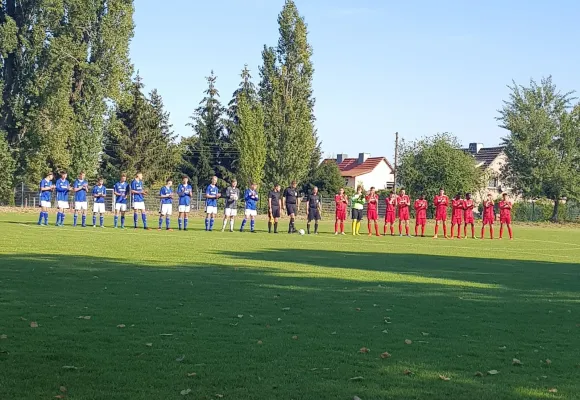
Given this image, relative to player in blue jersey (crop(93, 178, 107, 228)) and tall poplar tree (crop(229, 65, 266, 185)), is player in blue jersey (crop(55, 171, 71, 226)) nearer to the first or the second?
player in blue jersey (crop(93, 178, 107, 228))

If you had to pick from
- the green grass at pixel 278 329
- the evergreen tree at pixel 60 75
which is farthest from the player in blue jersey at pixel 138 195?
the evergreen tree at pixel 60 75

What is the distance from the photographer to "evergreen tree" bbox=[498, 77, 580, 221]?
67688 millimetres

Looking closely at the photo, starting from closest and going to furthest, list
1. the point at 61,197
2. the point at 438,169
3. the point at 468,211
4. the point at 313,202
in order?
1. the point at 61,197
2. the point at 313,202
3. the point at 468,211
4. the point at 438,169

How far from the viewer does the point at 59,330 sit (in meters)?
8.37

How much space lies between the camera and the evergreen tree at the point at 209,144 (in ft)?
249

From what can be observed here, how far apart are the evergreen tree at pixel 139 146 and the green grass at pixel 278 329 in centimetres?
5416

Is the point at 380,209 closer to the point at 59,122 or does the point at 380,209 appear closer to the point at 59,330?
the point at 59,122

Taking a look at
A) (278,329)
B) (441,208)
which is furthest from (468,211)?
(278,329)

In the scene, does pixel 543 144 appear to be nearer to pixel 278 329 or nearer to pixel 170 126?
pixel 170 126

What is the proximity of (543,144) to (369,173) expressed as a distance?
39324mm

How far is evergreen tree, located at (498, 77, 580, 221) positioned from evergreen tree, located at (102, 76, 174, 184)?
30.7 metres

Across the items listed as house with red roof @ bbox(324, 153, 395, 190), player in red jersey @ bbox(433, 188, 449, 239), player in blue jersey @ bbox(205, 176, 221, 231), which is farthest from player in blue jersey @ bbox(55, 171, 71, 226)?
house with red roof @ bbox(324, 153, 395, 190)

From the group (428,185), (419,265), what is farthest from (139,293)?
(428,185)

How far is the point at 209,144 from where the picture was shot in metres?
77.4
